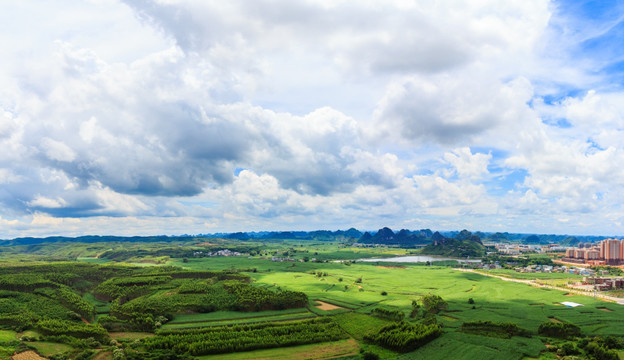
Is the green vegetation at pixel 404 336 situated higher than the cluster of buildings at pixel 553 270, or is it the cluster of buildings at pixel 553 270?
the green vegetation at pixel 404 336

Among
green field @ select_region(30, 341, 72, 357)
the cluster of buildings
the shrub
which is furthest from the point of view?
the cluster of buildings

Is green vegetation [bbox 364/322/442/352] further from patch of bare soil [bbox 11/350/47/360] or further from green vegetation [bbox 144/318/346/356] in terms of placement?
patch of bare soil [bbox 11/350/47/360]

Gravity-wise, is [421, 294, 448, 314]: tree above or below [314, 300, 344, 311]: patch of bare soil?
above

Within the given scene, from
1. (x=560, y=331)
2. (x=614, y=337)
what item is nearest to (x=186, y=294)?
(x=560, y=331)

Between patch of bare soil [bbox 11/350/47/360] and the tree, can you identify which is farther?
the tree

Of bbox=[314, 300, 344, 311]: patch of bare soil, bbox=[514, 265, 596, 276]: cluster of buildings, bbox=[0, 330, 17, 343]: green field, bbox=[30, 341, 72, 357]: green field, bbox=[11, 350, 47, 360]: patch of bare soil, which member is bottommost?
bbox=[514, 265, 596, 276]: cluster of buildings

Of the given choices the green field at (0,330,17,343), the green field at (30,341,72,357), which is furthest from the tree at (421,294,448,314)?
the green field at (0,330,17,343)

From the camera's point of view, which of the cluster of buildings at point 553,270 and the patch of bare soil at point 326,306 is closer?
the patch of bare soil at point 326,306

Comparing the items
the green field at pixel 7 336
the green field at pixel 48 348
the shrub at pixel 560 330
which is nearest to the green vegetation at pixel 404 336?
the shrub at pixel 560 330

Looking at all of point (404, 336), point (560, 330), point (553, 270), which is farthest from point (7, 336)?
point (553, 270)

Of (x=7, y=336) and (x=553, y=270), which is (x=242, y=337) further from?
(x=553, y=270)

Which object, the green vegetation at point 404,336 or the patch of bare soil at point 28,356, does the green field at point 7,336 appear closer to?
the patch of bare soil at point 28,356

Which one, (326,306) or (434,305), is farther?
(326,306)
